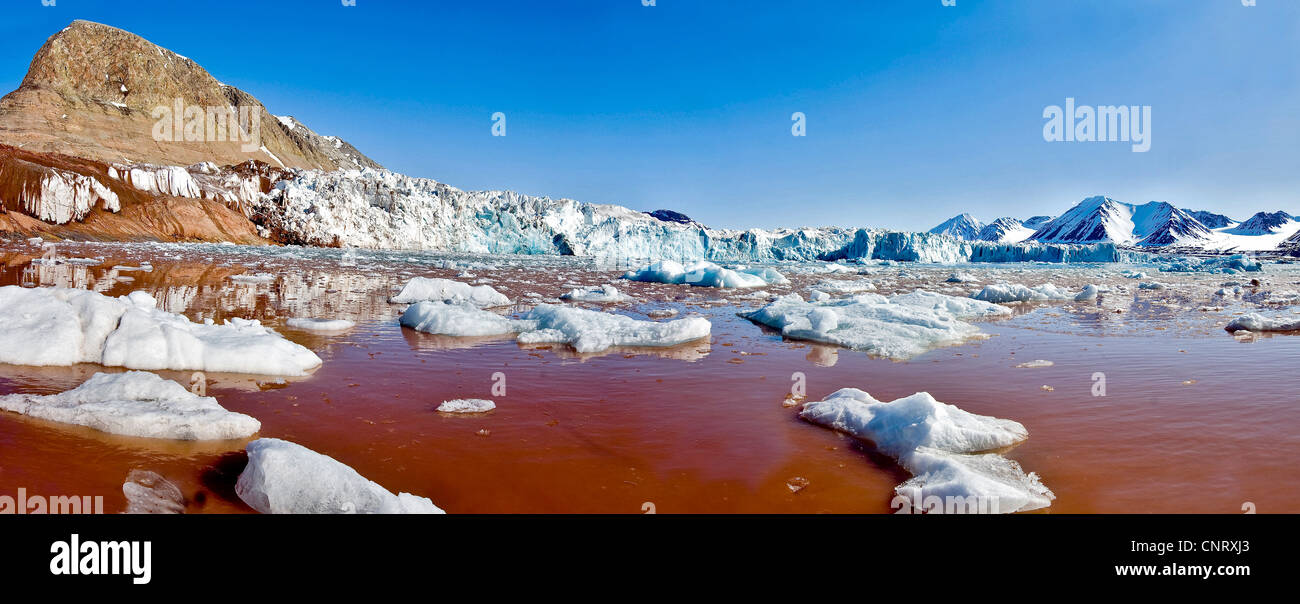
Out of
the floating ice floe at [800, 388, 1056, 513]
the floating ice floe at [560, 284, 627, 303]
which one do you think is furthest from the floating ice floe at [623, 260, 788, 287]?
the floating ice floe at [800, 388, 1056, 513]

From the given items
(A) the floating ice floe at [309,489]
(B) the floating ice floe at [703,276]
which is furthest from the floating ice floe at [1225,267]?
(A) the floating ice floe at [309,489]

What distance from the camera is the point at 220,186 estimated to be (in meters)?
46.9

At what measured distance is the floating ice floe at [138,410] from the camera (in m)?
3.21

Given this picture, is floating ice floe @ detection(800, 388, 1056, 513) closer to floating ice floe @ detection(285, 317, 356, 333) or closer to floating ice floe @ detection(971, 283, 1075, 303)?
floating ice floe @ detection(285, 317, 356, 333)

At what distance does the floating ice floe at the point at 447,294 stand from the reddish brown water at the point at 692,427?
3.52m

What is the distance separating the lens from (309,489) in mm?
2455

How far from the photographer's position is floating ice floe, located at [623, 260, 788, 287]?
771 inches

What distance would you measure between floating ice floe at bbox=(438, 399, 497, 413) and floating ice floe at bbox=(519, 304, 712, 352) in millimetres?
2376

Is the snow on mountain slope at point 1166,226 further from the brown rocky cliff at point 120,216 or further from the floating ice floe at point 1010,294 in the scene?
the brown rocky cliff at point 120,216

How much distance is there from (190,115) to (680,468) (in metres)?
121

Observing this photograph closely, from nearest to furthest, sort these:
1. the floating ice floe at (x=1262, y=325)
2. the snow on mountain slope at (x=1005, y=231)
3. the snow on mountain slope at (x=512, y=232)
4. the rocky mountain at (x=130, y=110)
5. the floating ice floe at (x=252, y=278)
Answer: the floating ice floe at (x=1262, y=325) < the floating ice floe at (x=252, y=278) < the snow on mountain slope at (x=512, y=232) < the rocky mountain at (x=130, y=110) < the snow on mountain slope at (x=1005, y=231)
